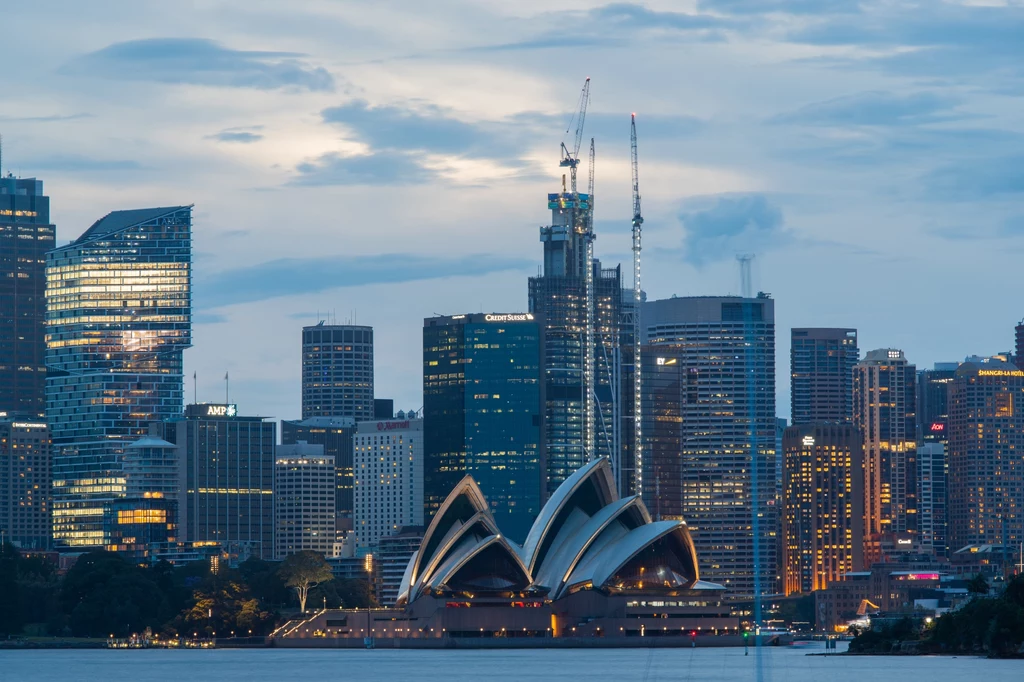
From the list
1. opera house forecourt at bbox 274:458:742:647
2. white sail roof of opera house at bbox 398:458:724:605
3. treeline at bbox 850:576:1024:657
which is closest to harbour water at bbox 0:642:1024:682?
treeline at bbox 850:576:1024:657

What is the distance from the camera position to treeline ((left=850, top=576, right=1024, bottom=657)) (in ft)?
429

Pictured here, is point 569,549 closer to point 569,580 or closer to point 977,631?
point 569,580

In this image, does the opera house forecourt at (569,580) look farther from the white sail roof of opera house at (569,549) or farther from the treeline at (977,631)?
the treeline at (977,631)

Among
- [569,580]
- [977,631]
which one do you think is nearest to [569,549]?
[569,580]

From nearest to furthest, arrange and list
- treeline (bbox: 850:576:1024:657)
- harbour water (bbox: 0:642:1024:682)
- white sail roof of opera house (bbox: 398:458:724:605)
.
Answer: harbour water (bbox: 0:642:1024:682) < treeline (bbox: 850:576:1024:657) < white sail roof of opera house (bbox: 398:458:724:605)

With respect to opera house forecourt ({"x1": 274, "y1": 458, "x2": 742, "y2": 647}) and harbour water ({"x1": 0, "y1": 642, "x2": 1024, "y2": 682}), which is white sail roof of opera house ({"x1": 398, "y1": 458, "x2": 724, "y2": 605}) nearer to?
opera house forecourt ({"x1": 274, "y1": 458, "x2": 742, "y2": 647})

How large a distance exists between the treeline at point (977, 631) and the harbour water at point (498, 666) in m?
1.19

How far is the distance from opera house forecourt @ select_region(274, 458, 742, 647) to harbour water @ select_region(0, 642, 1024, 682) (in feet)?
11.3

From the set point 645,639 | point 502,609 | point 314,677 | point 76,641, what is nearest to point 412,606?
point 502,609

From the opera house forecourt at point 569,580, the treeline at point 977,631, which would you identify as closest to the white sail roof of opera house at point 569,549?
the opera house forecourt at point 569,580

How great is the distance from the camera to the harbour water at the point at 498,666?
12744 centimetres

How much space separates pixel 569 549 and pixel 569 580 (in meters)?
2.74

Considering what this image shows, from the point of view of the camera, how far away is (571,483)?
182 meters

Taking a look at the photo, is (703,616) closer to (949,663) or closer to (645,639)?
(645,639)
